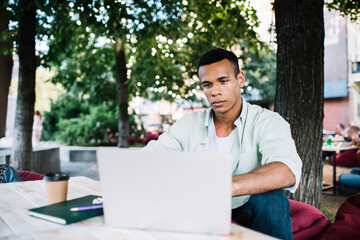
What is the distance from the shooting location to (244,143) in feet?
6.86

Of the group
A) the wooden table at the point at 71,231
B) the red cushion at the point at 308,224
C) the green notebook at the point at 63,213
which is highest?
the green notebook at the point at 63,213

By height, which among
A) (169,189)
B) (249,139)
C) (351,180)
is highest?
(249,139)

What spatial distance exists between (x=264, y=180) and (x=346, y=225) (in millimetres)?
1027

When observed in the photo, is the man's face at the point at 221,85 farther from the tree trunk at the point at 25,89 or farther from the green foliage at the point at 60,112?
the green foliage at the point at 60,112

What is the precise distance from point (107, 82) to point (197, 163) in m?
9.17

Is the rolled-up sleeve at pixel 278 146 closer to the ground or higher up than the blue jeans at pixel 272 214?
higher up

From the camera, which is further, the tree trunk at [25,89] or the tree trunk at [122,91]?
the tree trunk at [122,91]

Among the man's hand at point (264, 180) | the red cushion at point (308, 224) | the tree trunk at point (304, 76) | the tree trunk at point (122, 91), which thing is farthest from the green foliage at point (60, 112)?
the man's hand at point (264, 180)

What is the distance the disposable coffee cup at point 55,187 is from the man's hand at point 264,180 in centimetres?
77

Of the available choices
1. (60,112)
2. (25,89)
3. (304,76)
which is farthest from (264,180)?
(60,112)

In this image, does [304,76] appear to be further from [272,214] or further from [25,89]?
[25,89]

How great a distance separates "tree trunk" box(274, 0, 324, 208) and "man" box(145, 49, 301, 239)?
3.50ft

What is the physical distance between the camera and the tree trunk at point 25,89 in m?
5.05

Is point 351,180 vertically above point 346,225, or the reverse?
point 346,225
